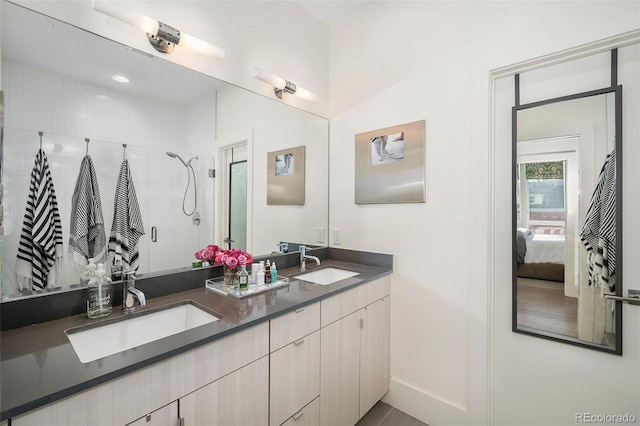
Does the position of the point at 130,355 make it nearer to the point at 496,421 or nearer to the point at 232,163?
the point at 232,163

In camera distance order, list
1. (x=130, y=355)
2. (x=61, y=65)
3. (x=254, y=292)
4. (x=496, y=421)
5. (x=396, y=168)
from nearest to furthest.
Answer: (x=130, y=355), (x=61, y=65), (x=254, y=292), (x=496, y=421), (x=396, y=168)

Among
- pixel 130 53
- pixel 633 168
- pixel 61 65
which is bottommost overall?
pixel 633 168

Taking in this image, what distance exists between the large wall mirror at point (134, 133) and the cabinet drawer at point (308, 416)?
93cm

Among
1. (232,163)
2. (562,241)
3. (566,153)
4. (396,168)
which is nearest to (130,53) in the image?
(232,163)

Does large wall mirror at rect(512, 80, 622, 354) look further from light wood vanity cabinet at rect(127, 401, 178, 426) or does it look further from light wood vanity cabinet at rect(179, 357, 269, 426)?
light wood vanity cabinet at rect(127, 401, 178, 426)

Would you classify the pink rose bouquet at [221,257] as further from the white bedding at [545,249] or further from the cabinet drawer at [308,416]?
the white bedding at [545,249]

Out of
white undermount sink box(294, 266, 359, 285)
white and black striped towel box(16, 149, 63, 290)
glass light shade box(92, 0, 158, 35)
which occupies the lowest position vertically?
white undermount sink box(294, 266, 359, 285)

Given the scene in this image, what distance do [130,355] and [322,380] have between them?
3.11 ft

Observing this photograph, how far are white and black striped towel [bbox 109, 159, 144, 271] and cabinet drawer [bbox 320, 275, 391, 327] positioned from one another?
0.96 m

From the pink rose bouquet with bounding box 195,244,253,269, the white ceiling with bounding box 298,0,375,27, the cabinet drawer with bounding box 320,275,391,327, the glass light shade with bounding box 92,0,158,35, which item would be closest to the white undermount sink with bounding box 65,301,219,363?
the pink rose bouquet with bounding box 195,244,253,269

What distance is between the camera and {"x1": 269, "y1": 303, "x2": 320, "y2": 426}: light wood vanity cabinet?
4.09ft

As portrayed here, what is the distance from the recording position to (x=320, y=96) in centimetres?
239

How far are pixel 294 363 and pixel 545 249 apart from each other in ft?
4.70

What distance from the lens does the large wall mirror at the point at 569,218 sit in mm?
1397
